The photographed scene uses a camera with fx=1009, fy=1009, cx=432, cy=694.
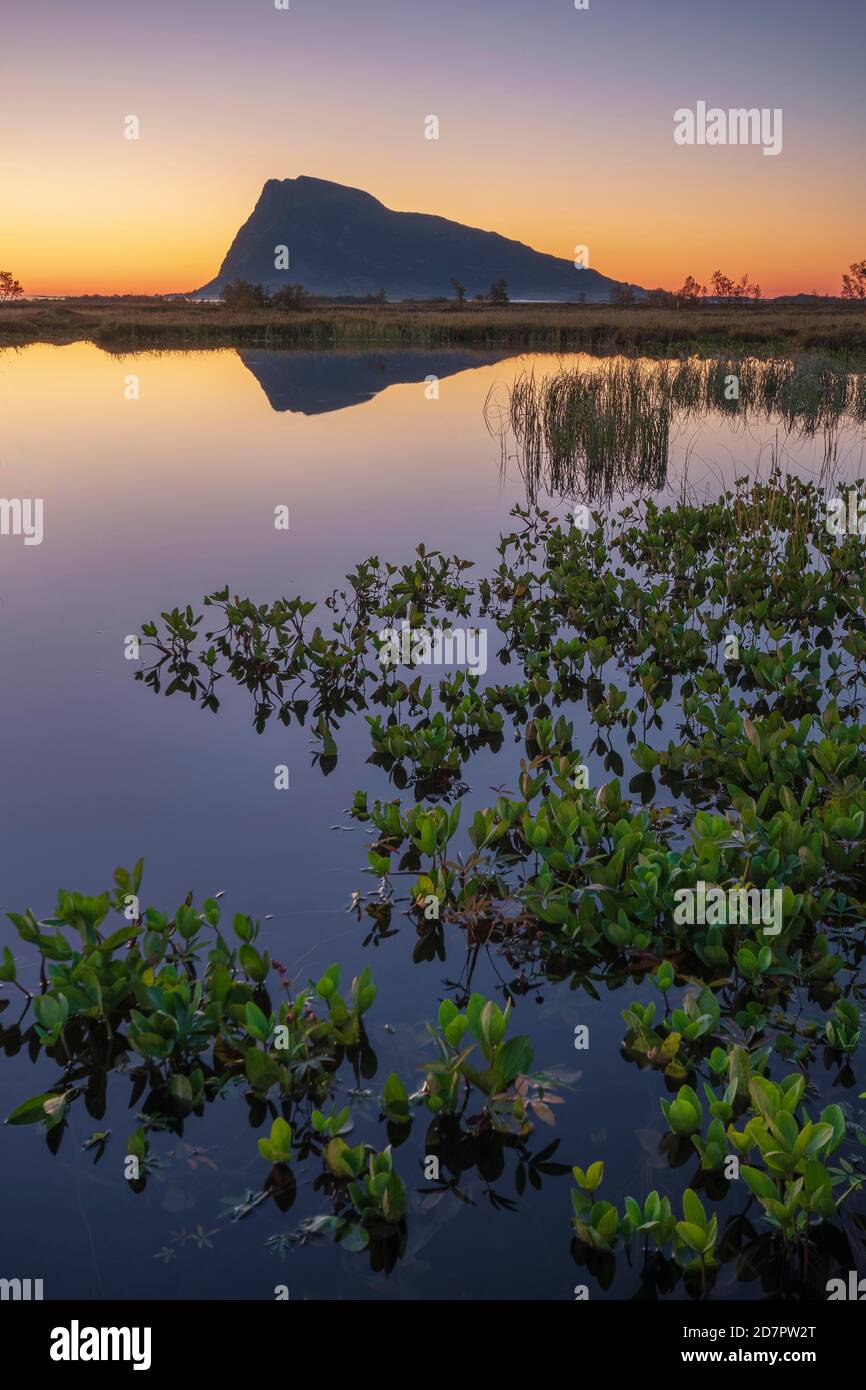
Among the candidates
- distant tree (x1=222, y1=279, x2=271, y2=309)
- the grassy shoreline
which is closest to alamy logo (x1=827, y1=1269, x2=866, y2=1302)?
the grassy shoreline

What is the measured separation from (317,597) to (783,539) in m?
5.43

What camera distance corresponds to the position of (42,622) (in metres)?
9.26

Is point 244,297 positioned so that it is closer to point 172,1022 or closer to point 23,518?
point 23,518

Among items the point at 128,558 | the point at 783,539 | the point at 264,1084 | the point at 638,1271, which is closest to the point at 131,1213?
the point at 264,1084

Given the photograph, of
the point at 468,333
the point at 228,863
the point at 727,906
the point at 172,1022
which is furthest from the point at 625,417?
the point at 468,333

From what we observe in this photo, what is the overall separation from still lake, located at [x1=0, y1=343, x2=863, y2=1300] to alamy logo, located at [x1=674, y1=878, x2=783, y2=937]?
45 cm

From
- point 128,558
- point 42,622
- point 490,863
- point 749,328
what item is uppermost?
point 749,328

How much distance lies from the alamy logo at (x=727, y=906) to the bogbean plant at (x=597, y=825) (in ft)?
0.12

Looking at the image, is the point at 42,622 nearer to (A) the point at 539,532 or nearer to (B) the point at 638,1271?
(A) the point at 539,532

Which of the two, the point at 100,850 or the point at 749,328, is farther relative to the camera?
the point at 749,328

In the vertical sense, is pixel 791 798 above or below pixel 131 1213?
above
